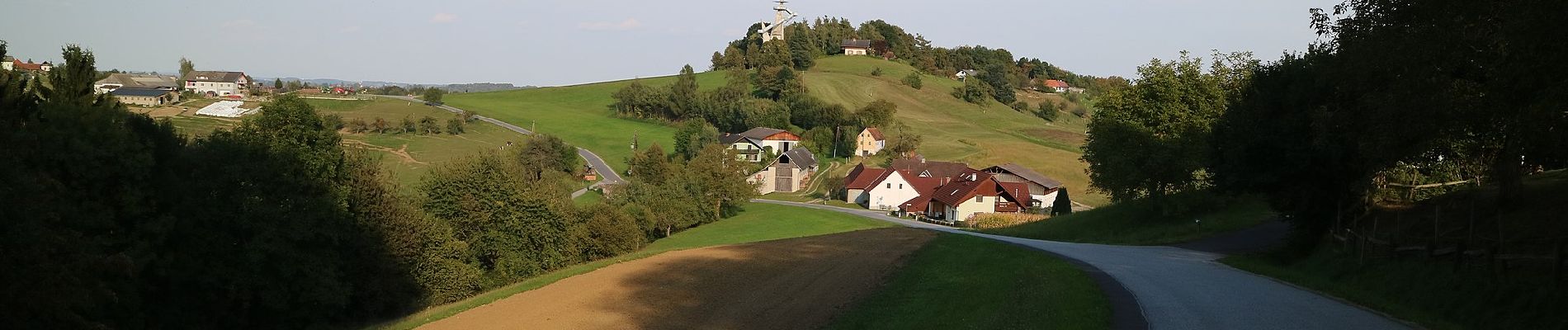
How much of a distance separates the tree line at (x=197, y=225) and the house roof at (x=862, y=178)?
183 ft

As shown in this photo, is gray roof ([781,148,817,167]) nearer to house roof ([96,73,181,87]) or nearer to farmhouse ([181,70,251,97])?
house roof ([96,73,181,87])

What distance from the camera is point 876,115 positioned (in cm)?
12688

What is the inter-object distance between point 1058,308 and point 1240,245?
22072 mm

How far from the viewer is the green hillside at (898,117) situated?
111m

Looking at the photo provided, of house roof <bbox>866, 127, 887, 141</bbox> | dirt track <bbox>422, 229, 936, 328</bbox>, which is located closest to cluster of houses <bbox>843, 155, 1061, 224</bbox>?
house roof <bbox>866, 127, 887, 141</bbox>

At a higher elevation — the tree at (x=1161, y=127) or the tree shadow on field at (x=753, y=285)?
the tree at (x=1161, y=127)

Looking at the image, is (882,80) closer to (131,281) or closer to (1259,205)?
(1259,205)

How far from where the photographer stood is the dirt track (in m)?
22.2

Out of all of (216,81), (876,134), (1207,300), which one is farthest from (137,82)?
(1207,300)

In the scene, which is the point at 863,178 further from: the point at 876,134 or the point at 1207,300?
the point at 1207,300

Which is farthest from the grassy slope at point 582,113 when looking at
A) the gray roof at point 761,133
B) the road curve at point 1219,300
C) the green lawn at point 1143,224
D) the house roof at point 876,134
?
the road curve at point 1219,300

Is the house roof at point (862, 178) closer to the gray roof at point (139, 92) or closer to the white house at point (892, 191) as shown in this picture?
the white house at point (892, 191)

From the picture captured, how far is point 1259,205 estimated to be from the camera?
46406 mm

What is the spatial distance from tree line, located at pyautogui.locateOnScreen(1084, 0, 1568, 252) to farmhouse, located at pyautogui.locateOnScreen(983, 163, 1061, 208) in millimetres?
56559
